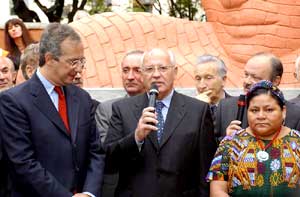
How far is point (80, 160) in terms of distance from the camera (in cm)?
337

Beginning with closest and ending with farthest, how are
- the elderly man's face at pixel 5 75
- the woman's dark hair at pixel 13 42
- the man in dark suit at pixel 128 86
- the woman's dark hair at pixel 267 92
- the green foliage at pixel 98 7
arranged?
1. the woman's dark hair at pixel 267 92
2. the man in dark suit at pixel 128 86
3. the elderly man's face at pixel 5 75
4. the woman's dark hair at pixel 13 42
5. the green foliage at pixel 98 7

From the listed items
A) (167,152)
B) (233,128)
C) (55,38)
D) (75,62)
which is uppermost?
(55,38)

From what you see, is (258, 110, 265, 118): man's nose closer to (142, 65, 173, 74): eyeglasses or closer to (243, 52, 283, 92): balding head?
(142, 65, 173, 74): eyeglasses

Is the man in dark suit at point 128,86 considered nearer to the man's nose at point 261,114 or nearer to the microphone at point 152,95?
the microphone at point 152,95

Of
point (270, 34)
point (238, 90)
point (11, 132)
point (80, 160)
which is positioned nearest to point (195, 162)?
point (80, 160)

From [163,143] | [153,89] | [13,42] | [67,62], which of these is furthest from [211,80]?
[13,42]

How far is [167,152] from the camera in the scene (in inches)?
141

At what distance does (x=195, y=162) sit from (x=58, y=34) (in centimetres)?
105

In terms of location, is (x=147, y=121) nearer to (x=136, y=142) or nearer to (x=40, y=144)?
(x=136, y=142)

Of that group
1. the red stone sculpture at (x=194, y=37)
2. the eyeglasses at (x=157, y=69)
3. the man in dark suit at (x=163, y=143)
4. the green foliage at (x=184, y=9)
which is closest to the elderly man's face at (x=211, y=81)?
the man in dark suit at (x=163, y=143)

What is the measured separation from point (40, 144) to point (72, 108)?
268 mm

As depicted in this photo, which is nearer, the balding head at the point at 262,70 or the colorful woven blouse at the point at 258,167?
the colorful woven blouse at the point at 258,167

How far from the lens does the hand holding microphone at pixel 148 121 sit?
125 inches

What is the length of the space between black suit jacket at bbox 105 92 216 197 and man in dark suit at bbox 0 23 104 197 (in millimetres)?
261
